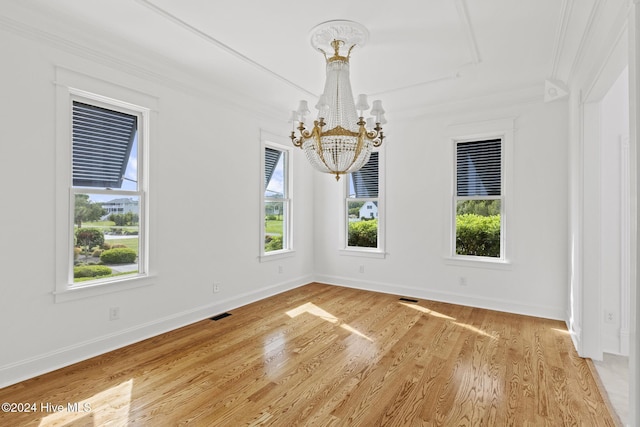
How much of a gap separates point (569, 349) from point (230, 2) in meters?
4.17

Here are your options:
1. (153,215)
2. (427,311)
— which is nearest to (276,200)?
(153,215)

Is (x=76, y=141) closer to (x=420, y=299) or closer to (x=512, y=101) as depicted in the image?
(x=420, y=299)

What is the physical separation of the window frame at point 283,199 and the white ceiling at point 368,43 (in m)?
1.01

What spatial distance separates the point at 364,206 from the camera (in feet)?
18.2

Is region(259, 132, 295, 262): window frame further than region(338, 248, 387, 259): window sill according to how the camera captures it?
No

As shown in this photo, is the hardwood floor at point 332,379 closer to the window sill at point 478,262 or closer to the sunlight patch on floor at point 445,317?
the sunlight patch on floor at point 445,317

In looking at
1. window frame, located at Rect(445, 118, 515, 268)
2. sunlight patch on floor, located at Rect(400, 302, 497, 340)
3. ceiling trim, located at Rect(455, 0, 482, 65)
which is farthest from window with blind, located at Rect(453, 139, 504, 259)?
ceiling trim, located at Rect(455, 0, 482, 65)

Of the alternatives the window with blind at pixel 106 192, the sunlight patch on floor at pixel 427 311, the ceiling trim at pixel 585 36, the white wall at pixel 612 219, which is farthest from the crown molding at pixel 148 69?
the white wall at pixel 612 219

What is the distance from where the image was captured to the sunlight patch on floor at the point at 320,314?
12.1 feet

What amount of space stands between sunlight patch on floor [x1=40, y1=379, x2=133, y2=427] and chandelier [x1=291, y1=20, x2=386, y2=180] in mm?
2317

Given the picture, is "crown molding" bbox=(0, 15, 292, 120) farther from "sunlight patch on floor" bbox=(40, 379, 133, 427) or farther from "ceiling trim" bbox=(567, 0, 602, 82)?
"ceiling trim" bbox=(567, 0, 602, 82)

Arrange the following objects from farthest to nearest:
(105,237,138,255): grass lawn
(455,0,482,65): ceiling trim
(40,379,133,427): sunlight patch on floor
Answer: (105,237,138,255): grass lawn, (455,0,482,65): ceiling trim, (40,379,133,427): sunlight patch on floor

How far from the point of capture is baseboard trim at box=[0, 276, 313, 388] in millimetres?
2553

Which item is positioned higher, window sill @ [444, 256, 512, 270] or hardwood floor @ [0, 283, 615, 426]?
window sill @ [444, 256, 512, 270]
